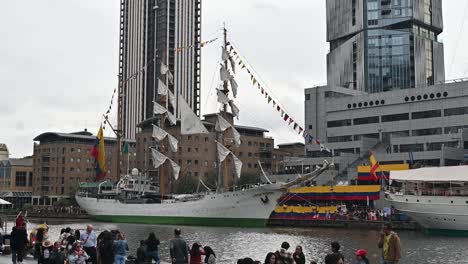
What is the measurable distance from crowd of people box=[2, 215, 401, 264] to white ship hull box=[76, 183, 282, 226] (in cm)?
4978

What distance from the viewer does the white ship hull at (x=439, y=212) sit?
54.6m

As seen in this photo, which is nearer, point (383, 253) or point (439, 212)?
point (383, 253)

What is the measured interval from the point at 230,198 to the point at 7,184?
9680 centimetres

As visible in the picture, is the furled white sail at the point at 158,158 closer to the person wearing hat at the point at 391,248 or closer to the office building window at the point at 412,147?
the office building window at the point at 412,147

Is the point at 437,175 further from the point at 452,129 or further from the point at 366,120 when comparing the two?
the point at 366,120

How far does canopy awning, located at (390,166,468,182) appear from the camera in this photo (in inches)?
2179

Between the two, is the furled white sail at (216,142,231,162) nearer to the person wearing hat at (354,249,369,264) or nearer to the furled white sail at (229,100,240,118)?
the furled white sail at (229,100,240,118)

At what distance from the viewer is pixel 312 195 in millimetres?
84375

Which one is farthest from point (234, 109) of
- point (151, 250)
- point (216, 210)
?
point (151, 250)

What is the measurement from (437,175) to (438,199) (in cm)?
234

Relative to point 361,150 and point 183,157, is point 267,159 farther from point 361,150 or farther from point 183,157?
point 361,150

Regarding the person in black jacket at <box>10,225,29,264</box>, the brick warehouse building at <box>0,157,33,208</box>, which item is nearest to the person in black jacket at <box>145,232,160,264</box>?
the person in black jacket at <box>10,225,29,264</box>

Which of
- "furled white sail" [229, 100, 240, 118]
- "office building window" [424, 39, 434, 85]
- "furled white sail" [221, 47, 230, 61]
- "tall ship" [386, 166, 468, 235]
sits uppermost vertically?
"office building window" [424, 39, 434, 85]

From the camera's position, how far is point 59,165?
485 ft
